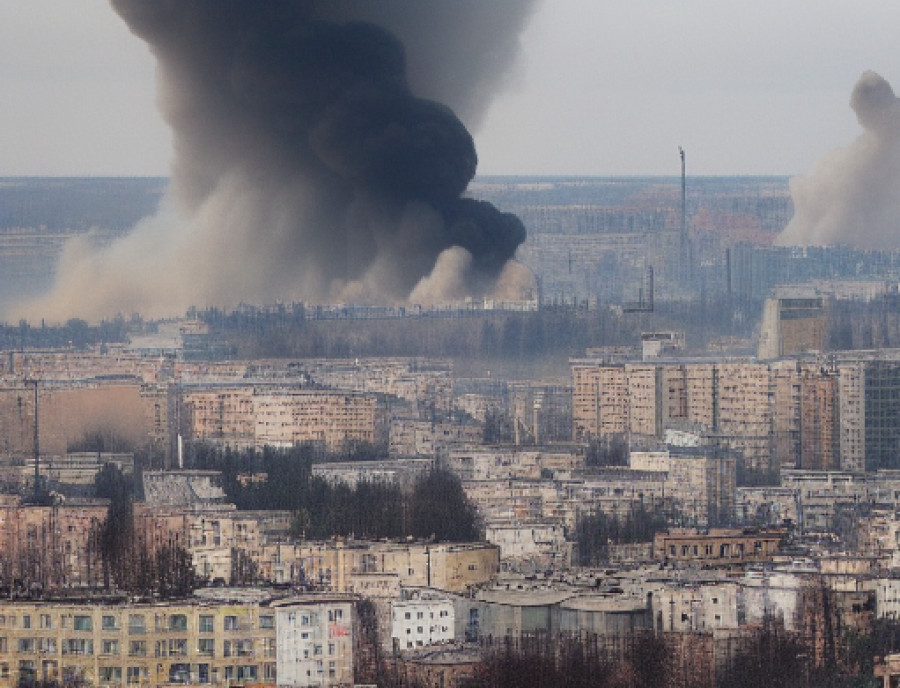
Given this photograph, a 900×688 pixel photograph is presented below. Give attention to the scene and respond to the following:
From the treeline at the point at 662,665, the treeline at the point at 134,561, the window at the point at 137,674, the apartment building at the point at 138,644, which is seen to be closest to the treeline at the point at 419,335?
the treeline at the point at 134,561

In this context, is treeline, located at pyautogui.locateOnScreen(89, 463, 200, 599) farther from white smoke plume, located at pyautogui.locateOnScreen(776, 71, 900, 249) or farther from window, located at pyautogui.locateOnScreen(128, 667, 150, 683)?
white smoke plume, located at pyautogui.locateOnScreen(776, 71, 900, 249)

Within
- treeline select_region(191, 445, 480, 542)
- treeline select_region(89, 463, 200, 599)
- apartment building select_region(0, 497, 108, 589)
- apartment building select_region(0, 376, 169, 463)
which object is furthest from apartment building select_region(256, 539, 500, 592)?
apartment building select_region(0, 376, 169, 463)

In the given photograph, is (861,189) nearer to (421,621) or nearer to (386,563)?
(386,563)

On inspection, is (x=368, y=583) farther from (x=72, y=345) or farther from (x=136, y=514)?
(x=72, y=345)

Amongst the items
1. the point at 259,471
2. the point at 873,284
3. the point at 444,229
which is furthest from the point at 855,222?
the point at 259,471

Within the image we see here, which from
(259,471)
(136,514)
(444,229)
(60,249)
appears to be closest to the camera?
(136,514)

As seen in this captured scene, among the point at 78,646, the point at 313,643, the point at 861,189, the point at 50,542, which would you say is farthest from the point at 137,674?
the point at 861,189
